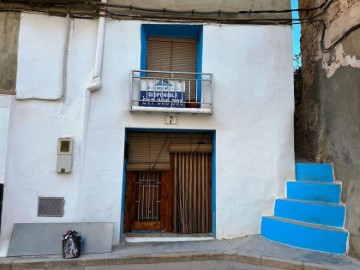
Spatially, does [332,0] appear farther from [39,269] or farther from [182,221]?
[39,269]

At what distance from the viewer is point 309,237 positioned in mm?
5406

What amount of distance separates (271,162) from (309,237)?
5.27ft

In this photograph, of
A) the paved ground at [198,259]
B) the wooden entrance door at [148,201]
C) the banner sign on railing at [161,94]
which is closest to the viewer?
the paved ground at [198,259]

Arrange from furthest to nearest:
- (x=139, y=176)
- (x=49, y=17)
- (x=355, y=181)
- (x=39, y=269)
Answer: (x=139, y=176) → (x=49, y=17) → (x=355, y=181) → (x=39, y=269)

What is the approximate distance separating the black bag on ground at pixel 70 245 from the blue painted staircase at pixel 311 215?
11.3 ft

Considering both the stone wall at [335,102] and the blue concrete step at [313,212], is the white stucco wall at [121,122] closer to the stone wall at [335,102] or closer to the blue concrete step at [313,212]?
the blue concrete step at [313,212]

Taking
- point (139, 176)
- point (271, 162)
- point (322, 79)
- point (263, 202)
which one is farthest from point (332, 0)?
point (139, 176)

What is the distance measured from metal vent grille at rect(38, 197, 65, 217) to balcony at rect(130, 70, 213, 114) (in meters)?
2.24

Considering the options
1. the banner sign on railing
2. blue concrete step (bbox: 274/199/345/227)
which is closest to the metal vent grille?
the banner sign on railing

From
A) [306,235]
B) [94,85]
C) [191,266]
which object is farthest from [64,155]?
[306,235]

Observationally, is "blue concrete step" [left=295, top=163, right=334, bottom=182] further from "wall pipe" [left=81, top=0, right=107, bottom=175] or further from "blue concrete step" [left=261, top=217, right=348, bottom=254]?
"wall pipe" [left=81, top=0, right=107, bottom=175]

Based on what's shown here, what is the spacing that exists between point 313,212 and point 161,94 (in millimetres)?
3624

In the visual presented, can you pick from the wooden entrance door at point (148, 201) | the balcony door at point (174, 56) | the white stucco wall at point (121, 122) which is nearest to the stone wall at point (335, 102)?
the white stucco wall at point (121, 122)

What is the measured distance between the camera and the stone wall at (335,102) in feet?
17.6
